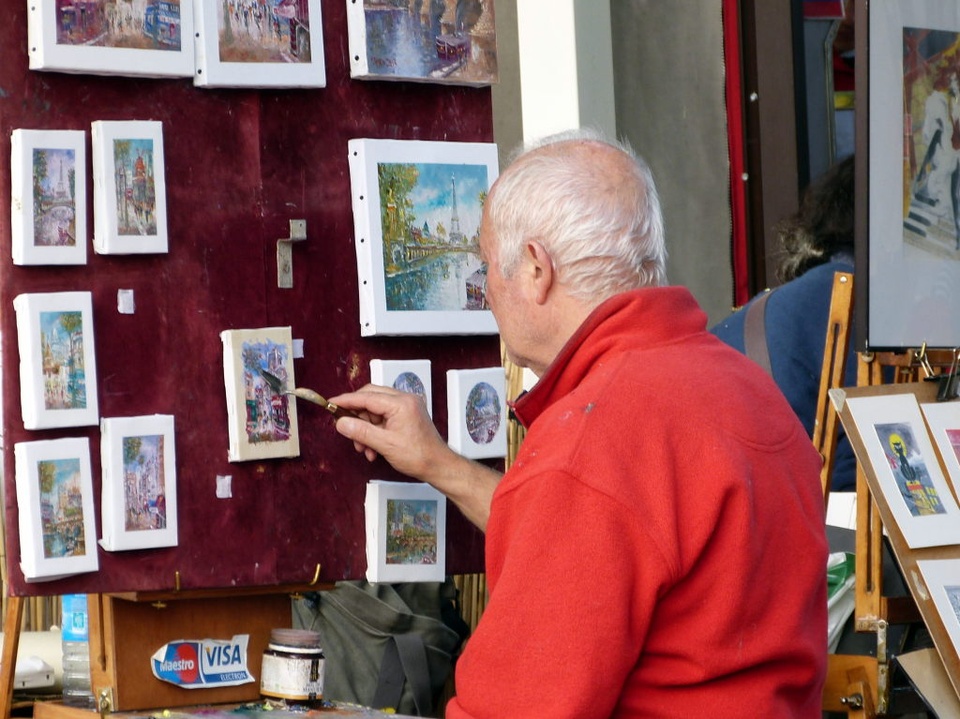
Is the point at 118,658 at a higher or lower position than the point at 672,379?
lower

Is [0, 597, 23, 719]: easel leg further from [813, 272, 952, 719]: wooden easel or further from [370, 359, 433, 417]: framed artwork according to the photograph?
[813, 272, 952, 719]: wooden easel

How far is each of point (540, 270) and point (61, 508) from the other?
0.78 meters

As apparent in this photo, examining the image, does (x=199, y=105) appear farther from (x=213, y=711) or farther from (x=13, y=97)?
(x=213, y=711)

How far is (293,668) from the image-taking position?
2.17 meters

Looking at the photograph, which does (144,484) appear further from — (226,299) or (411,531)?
(411,531)

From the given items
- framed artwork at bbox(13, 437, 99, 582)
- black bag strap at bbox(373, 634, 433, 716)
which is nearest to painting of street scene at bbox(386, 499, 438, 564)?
framed artwork at bbox(13, 437, 99, 582)

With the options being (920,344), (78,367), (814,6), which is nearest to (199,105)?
(78,367)

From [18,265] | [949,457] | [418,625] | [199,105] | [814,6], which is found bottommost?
[418,625]

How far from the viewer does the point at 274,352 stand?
7.27ft

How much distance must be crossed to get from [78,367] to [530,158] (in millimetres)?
720

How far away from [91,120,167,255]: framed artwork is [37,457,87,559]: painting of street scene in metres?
0.31

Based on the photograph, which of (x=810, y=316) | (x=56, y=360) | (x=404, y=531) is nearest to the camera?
(x=56, y=360)

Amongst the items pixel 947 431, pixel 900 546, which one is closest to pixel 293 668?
pixel 900 546

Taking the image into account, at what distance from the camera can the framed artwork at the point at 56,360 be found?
80.0 inches
